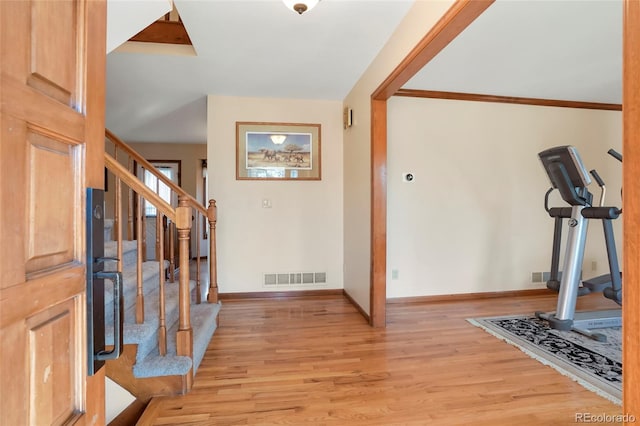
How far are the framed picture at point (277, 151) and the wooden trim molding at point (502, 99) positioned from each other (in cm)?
113

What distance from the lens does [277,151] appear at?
11.7 feet

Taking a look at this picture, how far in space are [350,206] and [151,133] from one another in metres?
3.82

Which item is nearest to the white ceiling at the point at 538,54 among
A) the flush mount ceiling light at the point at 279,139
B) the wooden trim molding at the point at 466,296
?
the flush mount ceiling light at the point at 279,139

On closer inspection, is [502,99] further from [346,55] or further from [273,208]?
[273,208]

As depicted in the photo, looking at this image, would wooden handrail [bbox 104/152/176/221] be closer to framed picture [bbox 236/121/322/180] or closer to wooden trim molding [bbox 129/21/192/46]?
wooden trim molding [bbox 129/21/192/46]

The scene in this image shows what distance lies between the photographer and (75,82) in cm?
63

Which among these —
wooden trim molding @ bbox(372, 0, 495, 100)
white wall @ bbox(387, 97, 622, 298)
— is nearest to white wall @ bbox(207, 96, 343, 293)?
Answer: white wall @ bbox(387, 97, 622, 298)

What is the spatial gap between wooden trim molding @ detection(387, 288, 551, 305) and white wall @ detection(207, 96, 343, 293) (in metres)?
0.77

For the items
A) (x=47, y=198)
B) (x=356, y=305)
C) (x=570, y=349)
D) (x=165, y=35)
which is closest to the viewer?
(x=47, y=198)

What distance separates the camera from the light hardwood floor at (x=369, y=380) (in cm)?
158

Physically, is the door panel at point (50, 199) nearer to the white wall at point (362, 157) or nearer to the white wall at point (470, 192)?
the white wall at point (362, 157)

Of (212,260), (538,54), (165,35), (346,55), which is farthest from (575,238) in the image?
(165,35)

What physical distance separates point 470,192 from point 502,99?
111 centimetres

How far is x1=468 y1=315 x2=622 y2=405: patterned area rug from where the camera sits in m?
1.85
